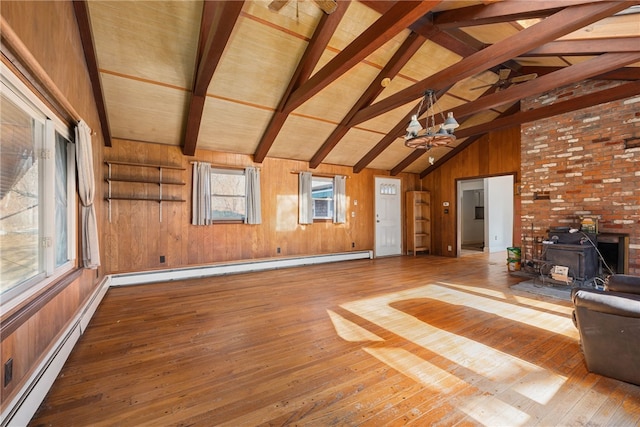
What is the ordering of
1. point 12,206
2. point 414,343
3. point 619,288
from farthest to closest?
point 414,343
point 619,288
point 12,206

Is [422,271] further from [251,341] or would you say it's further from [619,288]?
[251,341]

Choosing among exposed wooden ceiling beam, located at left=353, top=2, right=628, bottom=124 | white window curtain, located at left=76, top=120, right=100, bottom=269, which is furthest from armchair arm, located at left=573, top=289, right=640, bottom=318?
white window curtain, located at left=76, top=120, right=100, bottom=269

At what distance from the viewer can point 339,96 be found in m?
4.96

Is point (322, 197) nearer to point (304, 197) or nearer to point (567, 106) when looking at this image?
point (304, 197)

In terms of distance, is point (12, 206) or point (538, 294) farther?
point (538, 294)

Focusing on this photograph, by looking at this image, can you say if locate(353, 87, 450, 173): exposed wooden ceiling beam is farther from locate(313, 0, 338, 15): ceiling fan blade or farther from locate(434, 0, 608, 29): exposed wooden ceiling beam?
locate(313, 0, 338, 15): ceiling fan blade

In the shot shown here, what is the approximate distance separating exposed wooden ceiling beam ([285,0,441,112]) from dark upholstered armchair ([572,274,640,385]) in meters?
2.67

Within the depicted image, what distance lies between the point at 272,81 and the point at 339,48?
3.74ft

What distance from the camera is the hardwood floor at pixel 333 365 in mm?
1633

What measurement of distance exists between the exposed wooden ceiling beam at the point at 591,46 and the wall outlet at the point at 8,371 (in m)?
5.45

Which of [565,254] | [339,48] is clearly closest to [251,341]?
[339,48]

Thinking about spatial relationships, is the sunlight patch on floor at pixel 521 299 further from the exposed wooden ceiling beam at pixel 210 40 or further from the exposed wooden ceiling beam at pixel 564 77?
the exposed wooden ceiling beam at pixel 210 40

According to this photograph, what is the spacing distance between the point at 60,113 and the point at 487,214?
1004 cm

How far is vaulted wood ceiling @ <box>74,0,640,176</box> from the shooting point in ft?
9.96
